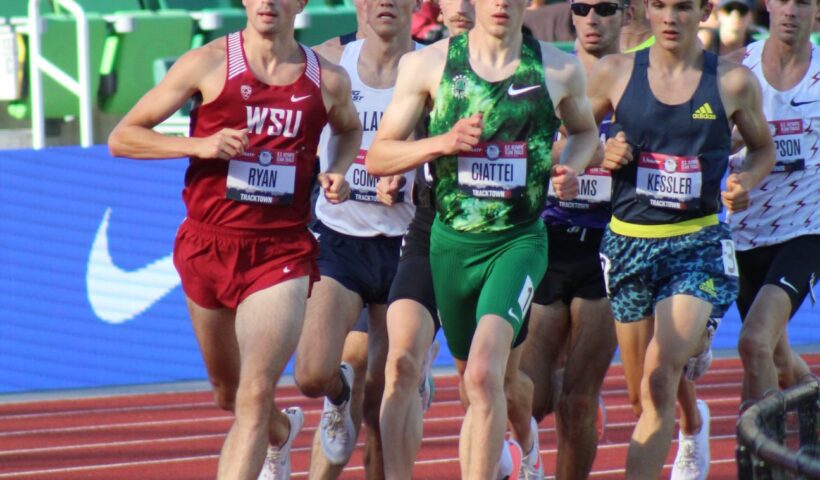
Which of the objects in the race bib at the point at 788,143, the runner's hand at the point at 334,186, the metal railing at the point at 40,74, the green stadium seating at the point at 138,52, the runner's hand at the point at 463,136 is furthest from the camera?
the green stadium seating at the point at 138,52

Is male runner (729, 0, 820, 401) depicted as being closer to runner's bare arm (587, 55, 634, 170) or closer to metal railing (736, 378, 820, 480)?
runner's bare arm (587, 55, 634, 170)

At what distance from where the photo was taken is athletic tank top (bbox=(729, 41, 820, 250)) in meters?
7.20

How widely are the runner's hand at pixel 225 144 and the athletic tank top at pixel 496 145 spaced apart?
0.77 m

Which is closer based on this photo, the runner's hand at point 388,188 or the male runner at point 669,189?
the male runner at point 669,189

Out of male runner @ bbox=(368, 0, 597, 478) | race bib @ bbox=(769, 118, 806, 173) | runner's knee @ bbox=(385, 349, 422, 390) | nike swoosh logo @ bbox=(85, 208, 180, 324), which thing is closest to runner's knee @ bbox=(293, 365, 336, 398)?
runner's knee @ bbox=(385, 349, 422, 390)

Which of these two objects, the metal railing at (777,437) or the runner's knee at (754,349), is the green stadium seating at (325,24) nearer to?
the runner's knee at (754,349)

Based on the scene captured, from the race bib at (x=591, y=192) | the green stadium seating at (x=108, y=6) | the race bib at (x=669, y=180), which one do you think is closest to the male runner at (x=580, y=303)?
the race bib at (x=591, y=192)

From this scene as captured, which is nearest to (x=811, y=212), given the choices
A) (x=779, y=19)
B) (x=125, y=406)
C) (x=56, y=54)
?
(x=779, y=19)

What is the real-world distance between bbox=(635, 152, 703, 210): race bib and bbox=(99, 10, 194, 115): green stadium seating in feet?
21.3

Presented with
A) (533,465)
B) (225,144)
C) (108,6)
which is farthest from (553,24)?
(225,144)

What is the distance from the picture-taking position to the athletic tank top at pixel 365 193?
6688 mm

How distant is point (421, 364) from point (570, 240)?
1.26 m

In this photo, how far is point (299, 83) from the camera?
5.91 m

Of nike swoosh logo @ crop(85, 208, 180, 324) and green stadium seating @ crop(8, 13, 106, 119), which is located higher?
green stadium seating @ crop(8, 13, 106, 119)
